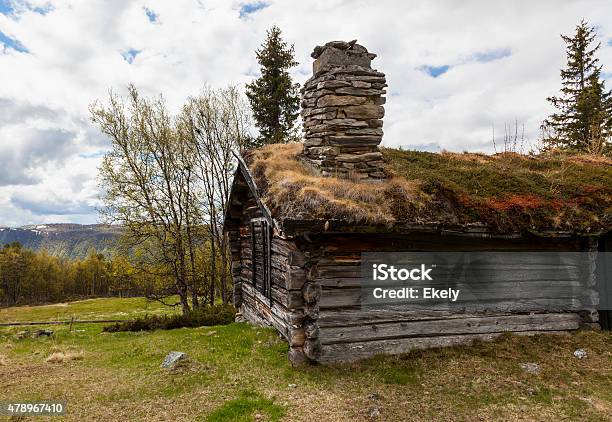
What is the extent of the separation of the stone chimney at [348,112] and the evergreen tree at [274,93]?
652 inches

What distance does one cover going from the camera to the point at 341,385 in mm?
7047

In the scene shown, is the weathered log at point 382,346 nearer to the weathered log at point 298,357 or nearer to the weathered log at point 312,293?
the weathered log at point 298,357

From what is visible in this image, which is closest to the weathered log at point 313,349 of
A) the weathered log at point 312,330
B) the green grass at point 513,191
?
the weathered log at point 312,330

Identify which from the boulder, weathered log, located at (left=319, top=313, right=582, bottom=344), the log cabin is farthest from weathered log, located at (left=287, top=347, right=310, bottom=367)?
the boulder

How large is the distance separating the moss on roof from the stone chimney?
52 cm

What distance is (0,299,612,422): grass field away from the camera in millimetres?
6141

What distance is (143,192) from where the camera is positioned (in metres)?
21.6

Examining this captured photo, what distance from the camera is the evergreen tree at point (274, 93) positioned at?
25641 millimetres

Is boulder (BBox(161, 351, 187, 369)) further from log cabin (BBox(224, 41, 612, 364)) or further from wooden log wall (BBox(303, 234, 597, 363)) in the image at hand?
wooden log wall (BBox(303, 234, 597, 363))

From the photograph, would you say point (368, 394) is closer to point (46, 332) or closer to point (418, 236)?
point (418, 236)

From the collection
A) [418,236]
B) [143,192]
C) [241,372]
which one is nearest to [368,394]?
[241,372]

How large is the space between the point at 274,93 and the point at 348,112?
1754cm

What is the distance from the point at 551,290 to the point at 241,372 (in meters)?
7.27

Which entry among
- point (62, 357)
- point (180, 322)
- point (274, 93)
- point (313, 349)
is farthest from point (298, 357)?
point (274, 93)
